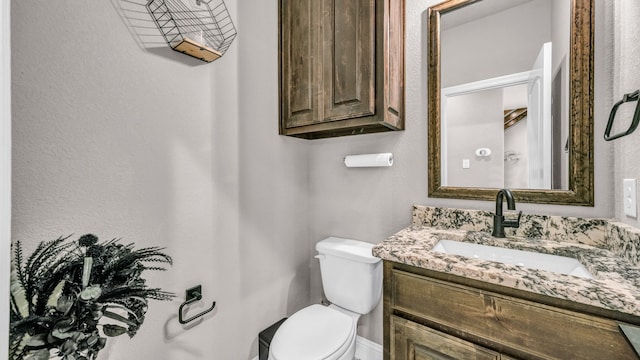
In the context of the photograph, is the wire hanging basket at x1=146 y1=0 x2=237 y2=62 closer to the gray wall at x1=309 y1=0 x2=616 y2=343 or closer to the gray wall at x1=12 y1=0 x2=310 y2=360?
the gray wall at x1=12 y1=0 x2=310 y2=360

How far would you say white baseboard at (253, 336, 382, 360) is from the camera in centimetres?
157

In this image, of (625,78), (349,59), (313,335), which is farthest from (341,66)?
(313,335)

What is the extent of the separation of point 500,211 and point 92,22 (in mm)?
1725

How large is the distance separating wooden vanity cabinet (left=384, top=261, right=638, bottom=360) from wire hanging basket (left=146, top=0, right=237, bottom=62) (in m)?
Answer: 1.21

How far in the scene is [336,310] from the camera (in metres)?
1.46

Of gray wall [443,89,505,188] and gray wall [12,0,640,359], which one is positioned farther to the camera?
gray wall [443,89,505,188]

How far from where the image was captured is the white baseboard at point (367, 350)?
1.57m

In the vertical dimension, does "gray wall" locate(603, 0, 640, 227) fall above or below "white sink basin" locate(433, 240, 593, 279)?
above

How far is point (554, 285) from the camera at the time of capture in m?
0.67

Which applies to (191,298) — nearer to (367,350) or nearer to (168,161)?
(168,161)

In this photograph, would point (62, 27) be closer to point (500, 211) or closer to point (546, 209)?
point (500, 211)

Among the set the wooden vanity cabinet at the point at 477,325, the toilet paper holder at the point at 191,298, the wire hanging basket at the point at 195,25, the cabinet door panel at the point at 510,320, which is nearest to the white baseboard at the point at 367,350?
the wooden vanity cabinet at the point at 477,325

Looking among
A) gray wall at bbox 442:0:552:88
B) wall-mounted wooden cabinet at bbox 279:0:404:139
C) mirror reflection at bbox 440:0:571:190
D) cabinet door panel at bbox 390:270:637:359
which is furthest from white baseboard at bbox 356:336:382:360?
gray wall at bbox 442:0:552:88

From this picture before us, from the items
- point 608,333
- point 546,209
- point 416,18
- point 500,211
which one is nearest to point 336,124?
point 416,18
